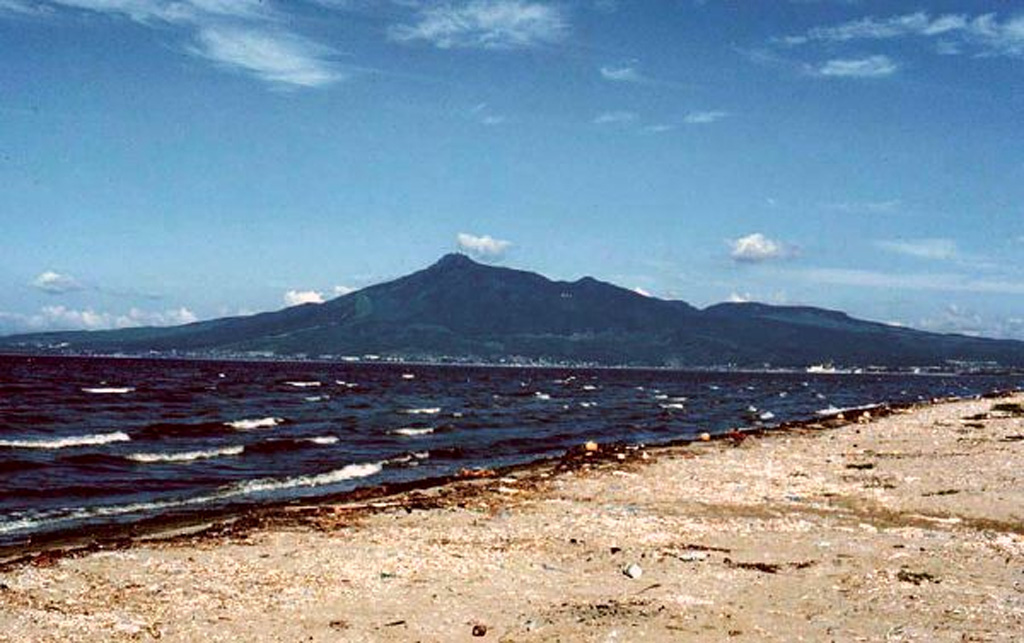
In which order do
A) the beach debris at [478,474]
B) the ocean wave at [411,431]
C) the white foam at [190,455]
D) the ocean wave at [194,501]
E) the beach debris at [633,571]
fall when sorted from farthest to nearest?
the ocean wave at [411,431] < the white foam at [190,455] < the beach debris at [478,474] < the ocean wave at [194,501] < the beach debris at [633,571]

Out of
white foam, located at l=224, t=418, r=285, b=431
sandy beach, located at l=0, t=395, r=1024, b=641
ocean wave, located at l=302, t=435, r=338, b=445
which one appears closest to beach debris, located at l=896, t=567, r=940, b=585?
sandy beach, located at l=0, t=395, r=1024, b=641

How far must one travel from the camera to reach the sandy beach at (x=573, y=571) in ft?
36.0

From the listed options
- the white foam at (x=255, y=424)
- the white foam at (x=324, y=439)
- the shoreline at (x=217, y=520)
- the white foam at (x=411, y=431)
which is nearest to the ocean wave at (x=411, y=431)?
the white foam at (x=411, y=431)

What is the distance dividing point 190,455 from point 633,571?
1012 inches

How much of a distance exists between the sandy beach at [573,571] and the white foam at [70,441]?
2102 cm

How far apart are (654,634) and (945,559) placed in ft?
21.5

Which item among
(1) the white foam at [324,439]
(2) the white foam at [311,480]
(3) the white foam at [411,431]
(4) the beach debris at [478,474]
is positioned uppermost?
(4) the beach debris at [478,474]

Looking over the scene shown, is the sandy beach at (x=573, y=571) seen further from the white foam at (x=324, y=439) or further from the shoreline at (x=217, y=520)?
the white foam at (x=324, y=439)

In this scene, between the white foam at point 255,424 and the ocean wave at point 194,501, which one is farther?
the white foam at point 255,424

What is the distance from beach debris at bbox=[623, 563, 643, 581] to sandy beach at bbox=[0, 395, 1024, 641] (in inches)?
3.2

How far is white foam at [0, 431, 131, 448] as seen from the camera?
3672cm

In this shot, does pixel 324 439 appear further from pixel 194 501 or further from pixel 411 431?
pixel 194 501

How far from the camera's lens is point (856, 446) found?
35.3m

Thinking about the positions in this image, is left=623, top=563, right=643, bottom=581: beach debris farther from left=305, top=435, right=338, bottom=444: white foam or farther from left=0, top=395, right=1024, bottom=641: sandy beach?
left=305, top=435, right=338, bottom=444: white foam
